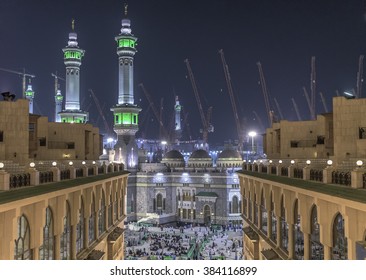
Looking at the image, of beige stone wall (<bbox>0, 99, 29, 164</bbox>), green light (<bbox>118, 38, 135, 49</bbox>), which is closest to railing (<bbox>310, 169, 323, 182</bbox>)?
beige stone wall (<bbox>0, 99, 29, 164</bbox>)

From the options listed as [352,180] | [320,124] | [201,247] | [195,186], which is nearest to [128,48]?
[195,186]

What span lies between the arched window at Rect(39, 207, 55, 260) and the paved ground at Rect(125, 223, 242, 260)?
11014mm

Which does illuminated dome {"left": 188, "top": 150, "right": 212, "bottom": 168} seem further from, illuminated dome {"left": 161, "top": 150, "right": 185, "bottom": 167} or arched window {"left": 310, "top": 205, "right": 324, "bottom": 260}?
arched window {"left": 310, "top": 205, "right": 324, "bottom": 260}

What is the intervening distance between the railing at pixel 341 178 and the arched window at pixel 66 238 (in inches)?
241

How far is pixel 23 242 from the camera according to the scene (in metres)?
8.16

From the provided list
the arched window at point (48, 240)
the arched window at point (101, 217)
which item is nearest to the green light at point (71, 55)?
the arched window at point (101, 217)

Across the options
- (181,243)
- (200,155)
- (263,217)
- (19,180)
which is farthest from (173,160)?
(19,180)

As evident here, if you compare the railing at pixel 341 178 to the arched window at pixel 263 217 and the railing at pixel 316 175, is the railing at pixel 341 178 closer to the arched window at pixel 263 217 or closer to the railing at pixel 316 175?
the railing at pixel 316 175

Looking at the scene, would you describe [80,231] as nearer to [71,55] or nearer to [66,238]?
[66,238]

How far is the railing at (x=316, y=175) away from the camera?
30.8ft

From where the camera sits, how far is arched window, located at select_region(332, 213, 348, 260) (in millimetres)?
7746

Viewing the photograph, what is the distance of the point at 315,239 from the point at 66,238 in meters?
5.82
